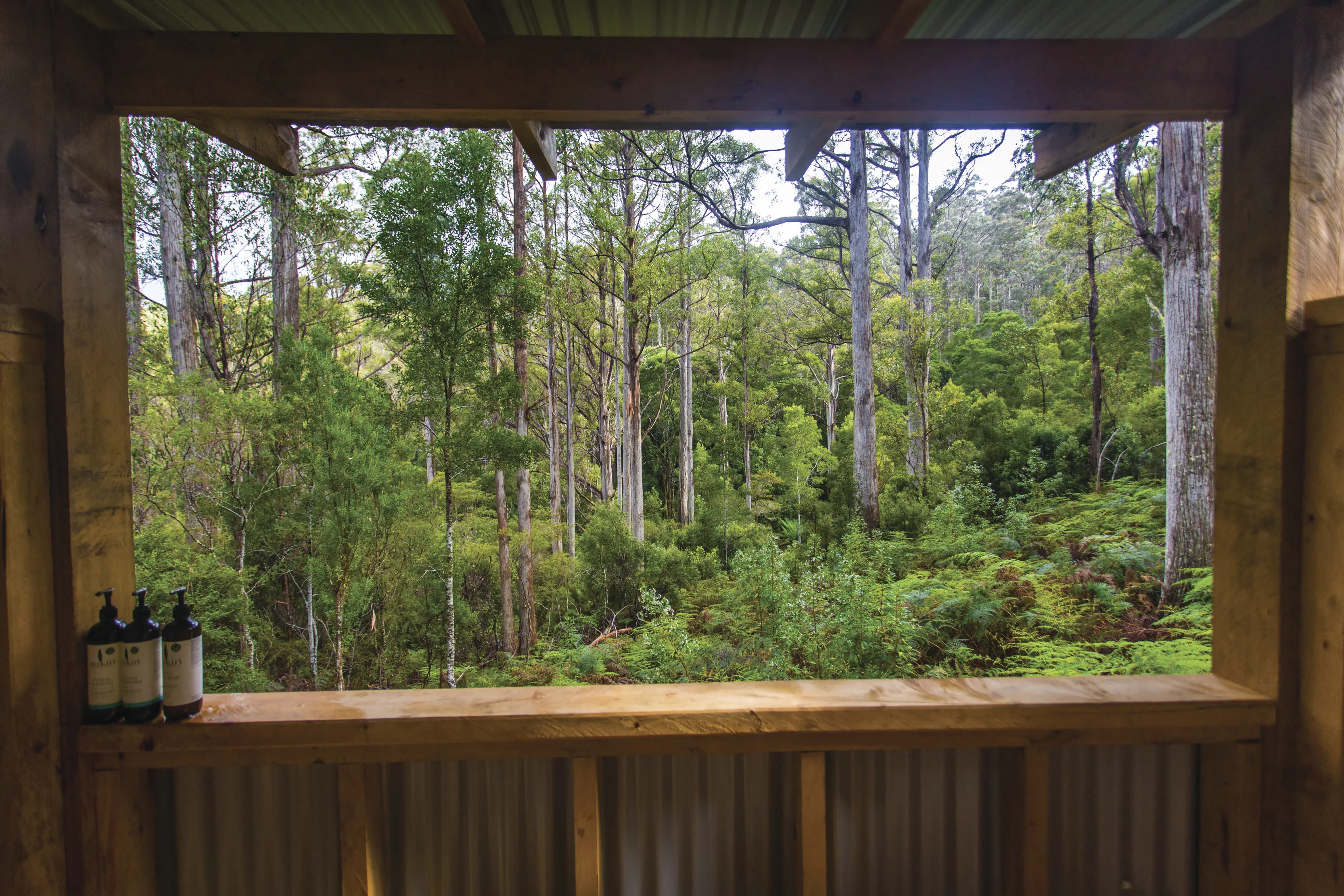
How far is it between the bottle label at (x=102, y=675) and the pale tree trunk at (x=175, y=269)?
27.6ft

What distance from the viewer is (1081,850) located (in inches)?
55.1

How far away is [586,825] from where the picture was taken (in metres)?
1.30

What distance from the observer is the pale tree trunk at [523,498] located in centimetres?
888

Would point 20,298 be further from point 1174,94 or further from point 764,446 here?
point 764,446

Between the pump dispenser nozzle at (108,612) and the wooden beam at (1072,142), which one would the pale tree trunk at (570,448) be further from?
the wooden beam at (1072,142)

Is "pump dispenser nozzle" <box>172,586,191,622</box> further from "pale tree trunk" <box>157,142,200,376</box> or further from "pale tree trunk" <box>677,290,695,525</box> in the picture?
"pale tree trunk" <box>677,290,695,525</box>

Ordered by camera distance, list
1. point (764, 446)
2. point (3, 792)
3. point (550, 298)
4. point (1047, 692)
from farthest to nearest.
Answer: point (764, 446)
point (550, 298)
point (1047, 692)
point (3, 792)

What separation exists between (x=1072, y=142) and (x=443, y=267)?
6.00 meters

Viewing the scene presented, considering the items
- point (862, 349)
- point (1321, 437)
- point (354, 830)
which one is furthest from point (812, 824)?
point (862, 349)

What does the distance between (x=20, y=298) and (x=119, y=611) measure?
0.71 m

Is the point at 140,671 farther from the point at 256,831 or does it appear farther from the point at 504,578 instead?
the point at 504,578

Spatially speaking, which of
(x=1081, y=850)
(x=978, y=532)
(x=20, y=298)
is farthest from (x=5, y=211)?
(x=978, y=532)

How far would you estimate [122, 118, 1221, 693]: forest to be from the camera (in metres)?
5.58

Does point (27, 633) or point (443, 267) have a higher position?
point (443, 267)
